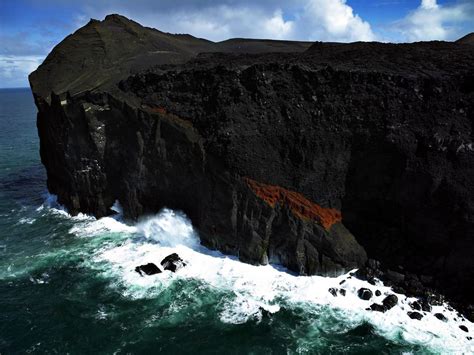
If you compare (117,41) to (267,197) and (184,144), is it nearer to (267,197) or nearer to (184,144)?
(184,144)

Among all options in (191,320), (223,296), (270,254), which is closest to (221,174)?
(270,254)

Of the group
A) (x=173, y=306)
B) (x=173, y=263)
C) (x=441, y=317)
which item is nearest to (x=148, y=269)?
(x=173, y=263)

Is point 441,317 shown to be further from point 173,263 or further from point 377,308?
point 173,263

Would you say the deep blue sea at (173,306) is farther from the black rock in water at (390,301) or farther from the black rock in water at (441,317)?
the black rock in water at (390,301)

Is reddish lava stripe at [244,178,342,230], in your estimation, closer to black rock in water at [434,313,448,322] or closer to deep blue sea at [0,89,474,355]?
deep blue sea at [0,89,474,355]

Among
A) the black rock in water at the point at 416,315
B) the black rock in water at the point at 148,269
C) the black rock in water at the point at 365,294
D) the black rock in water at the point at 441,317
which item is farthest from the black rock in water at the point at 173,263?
the black rock in water at the point at 441,317

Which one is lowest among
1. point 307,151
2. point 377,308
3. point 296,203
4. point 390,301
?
point 377,308

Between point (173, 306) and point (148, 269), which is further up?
point (148, 269)

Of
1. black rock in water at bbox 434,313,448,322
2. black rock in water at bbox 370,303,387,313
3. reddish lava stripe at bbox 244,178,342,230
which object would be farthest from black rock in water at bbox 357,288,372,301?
reddish lava stripe at bbox 244,178,342,230
